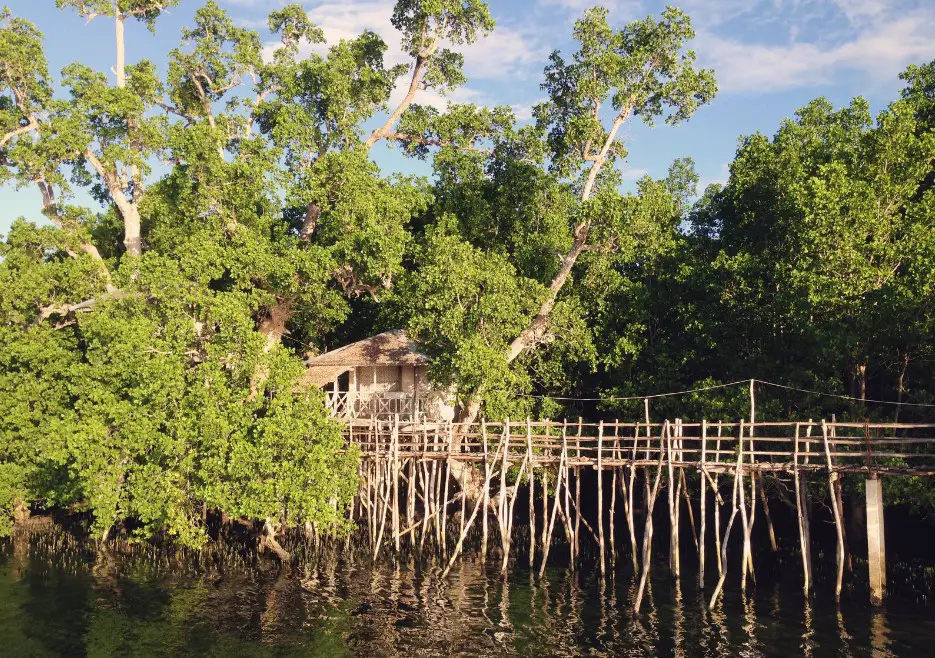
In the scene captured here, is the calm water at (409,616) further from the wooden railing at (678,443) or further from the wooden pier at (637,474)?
the wooden railing at (678,443)

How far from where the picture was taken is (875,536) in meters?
15.0

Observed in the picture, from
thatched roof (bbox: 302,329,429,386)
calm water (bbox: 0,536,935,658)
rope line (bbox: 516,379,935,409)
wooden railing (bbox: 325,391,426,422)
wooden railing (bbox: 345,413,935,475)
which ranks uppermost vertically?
thatched roof (bbox: 302,329,429,386)

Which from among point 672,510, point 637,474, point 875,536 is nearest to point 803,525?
point 875,536

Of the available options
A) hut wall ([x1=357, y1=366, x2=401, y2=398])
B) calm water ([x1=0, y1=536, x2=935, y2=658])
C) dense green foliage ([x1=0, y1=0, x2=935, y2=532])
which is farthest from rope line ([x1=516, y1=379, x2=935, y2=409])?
calm water ([x1=0, y1=536, x2=935, y2=658])

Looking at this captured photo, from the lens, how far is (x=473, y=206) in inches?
1035

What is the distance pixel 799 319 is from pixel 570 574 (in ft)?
28.9

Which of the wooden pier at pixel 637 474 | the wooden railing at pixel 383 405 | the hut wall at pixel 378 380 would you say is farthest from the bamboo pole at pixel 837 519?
the hut wall at pixel 378 380

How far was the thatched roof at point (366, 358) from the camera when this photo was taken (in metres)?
23.1

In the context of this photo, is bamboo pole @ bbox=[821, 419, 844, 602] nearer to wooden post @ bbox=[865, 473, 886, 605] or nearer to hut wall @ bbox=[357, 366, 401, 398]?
wooden post @ bbox=[865, 473, 886, 605]

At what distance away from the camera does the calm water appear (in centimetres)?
1334

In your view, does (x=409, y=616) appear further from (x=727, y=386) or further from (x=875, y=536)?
(x=727, y=386)

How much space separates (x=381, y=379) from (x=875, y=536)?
13846 millimetres

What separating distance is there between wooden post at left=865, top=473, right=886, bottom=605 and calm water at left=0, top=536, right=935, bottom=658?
383mm

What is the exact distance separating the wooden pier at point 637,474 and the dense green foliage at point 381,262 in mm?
1478
